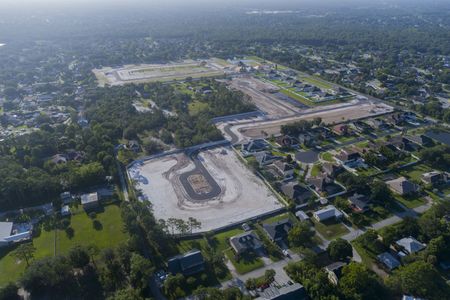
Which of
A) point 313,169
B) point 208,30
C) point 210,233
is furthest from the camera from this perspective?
point 208,30

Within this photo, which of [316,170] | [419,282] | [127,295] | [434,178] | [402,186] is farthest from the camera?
[316,170]

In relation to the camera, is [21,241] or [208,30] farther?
[208,30]

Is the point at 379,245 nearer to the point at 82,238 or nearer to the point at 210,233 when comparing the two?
the point at 210,233

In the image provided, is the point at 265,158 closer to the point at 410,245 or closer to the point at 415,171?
the point at 415,171

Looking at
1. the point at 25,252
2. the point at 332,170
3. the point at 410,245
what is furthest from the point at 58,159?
the point at 410,245

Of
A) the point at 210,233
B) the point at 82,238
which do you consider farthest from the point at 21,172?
the point at 210,233

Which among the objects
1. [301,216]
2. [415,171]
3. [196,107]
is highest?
[301,216]
